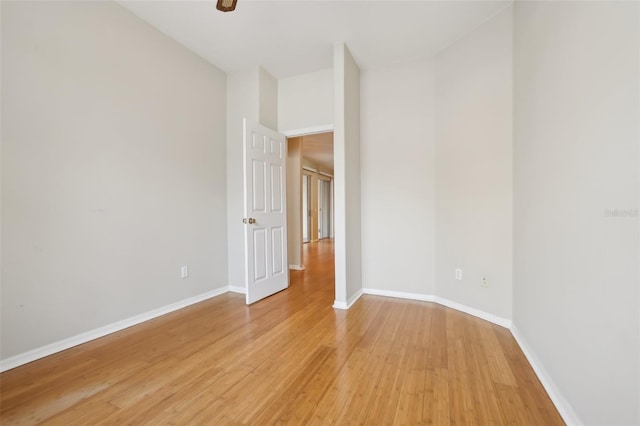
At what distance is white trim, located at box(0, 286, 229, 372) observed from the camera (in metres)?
1.77

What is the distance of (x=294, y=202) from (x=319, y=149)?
2.46 m

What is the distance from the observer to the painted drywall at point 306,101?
11.1 feet

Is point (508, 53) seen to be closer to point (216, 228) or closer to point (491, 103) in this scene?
point (491, 103)

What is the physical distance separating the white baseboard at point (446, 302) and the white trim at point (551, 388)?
13.2 inches

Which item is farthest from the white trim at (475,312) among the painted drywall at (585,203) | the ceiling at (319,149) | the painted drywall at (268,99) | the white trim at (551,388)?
the ceiling at (319,149)

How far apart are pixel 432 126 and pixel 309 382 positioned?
110 inches

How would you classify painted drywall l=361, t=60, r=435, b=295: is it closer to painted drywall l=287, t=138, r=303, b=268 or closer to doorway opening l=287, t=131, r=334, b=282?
doorway opening l=287, t=131, r=334, b=282

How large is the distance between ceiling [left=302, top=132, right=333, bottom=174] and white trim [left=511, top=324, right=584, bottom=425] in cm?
392

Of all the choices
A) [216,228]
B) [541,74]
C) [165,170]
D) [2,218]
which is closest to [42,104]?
[2,218]

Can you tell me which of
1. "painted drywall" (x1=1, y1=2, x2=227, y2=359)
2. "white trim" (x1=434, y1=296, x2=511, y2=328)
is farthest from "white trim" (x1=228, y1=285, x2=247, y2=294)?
"white trim" (x1=434, y1=296, x2=511, y2=328)

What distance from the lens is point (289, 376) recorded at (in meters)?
1.65

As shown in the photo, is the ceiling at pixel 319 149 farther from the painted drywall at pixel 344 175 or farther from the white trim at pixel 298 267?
the white trim at pixel 298 267

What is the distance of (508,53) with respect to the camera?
2.30m

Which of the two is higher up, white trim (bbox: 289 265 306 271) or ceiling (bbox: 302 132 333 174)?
ceiling (bbox: 302 132 333 174)
